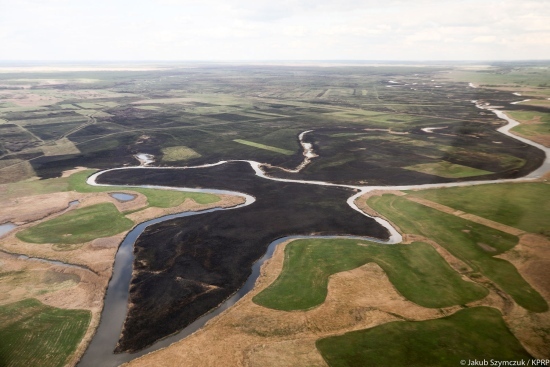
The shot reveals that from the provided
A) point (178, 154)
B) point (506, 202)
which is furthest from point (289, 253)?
point (178, 154)

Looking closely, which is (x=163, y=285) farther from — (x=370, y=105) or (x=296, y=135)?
(x=370, y=105)

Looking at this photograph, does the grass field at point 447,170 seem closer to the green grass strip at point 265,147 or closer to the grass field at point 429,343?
the green grass strip at point 265,147

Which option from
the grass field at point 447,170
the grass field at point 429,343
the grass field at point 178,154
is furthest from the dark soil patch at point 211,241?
the grass field at point 447,170

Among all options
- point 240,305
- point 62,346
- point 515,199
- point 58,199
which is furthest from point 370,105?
point 62,346

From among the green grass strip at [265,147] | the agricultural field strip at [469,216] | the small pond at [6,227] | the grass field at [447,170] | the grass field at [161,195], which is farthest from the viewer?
the green grass strip at [265,147]

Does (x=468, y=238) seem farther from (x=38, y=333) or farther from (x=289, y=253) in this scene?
(x=38, y=333)

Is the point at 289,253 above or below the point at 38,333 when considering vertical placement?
below
